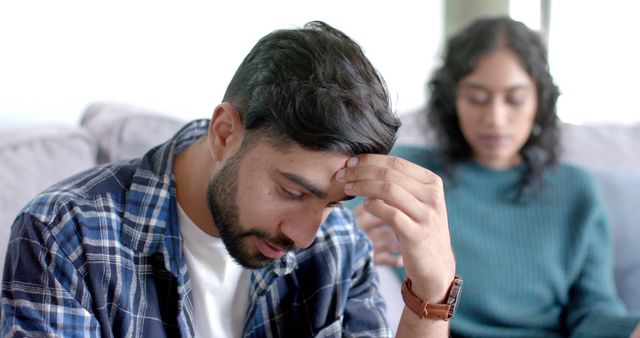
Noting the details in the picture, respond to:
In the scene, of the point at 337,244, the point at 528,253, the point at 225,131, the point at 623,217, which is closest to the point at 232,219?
the point at 225,131

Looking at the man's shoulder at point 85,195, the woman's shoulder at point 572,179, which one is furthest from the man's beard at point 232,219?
the woman's shoulder at point 572,179

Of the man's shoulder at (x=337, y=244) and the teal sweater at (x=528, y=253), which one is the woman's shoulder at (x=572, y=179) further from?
the man's shoulder at (x=337, y=244)

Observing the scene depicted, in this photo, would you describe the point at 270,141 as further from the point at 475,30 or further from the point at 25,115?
the point at 475,30

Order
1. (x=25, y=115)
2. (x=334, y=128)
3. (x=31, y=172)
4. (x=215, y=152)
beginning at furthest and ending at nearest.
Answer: (x=25, y=115) → (x=31, y=172) → (x=215, y=152) → (x=334, y=128)

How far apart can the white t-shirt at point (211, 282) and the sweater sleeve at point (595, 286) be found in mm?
871

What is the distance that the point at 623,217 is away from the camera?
2053 millimetres

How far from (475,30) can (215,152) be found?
1.06m

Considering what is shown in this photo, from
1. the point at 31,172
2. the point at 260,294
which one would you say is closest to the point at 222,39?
the point at 31,172

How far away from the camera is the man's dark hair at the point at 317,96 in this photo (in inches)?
40.6

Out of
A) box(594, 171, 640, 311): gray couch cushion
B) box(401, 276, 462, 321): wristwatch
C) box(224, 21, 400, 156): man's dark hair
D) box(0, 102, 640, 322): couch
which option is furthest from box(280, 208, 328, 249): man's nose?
box(594, 171, 640, 311): gray couch cushion

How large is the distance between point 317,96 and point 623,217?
131cm

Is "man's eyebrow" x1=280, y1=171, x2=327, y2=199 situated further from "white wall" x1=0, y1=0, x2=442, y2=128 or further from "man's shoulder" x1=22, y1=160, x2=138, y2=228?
"white wall" x1=0, y1=0, x2=442, y2=128

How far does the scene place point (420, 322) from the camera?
1223 millimetres

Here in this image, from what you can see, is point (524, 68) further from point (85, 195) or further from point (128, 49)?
point (85, 195)
